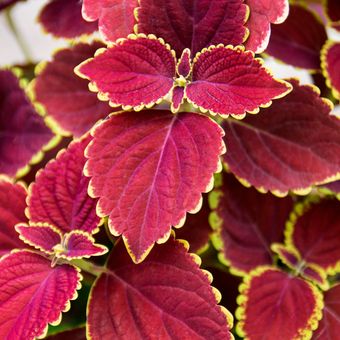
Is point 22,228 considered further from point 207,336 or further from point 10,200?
point 207,336

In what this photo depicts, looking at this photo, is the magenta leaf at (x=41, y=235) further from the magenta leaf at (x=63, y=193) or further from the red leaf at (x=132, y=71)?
→ the red leaf at (x=132, y=71)

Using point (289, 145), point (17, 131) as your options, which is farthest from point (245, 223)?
point (17, 131)

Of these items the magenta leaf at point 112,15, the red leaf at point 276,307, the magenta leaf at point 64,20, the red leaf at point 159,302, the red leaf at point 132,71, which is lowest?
the red leaf at point 276,307

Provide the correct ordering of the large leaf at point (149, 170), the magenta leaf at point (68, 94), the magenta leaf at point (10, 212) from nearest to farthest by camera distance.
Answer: the large leaf at point (149, 170) → the magenta leaf at point (10, 212) → the magenta leaf at point (68, 94)

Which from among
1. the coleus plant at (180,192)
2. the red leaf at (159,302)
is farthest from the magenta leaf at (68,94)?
the red leaf at (159,302)

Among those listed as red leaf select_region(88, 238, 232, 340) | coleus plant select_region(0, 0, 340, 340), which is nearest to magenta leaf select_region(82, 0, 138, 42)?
coleus plant select_region(0, 0, 340, 340)

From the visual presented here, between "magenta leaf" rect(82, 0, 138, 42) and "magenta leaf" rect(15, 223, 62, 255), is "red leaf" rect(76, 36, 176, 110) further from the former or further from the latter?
"magenta leaf" rect(15, 223, 62, 255)
